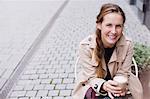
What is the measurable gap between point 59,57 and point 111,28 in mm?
3964

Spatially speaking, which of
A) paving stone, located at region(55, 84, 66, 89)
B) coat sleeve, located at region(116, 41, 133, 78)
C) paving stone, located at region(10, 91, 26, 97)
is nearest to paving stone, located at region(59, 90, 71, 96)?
paving stone, located at region(55, 84, 66, 89)

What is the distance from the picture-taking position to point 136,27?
890 cm

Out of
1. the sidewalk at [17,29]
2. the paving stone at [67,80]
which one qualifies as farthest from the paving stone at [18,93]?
the paving stone at [67,80]

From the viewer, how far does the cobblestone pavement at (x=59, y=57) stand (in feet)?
16.2

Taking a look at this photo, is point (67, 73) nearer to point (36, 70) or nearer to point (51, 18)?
point (36, 70)

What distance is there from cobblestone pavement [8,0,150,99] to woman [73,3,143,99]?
75.0 inches

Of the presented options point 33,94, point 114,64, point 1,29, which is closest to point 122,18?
point 114,64

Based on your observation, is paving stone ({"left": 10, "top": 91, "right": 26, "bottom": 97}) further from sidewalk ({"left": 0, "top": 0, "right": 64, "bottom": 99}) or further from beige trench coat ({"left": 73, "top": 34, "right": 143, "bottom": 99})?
beige trench coat ({"left": 73, "top": 34, "right": 143, "bottom": 99})

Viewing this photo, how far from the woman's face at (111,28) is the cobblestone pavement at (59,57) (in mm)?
2134

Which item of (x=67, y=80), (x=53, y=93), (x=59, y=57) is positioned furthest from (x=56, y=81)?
(x=59, y=57)

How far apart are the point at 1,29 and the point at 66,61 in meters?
3.68

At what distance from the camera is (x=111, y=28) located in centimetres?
267

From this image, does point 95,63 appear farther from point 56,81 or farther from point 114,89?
point 56,81

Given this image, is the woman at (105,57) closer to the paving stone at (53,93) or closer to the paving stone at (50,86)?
the paving stone at (53,93)
